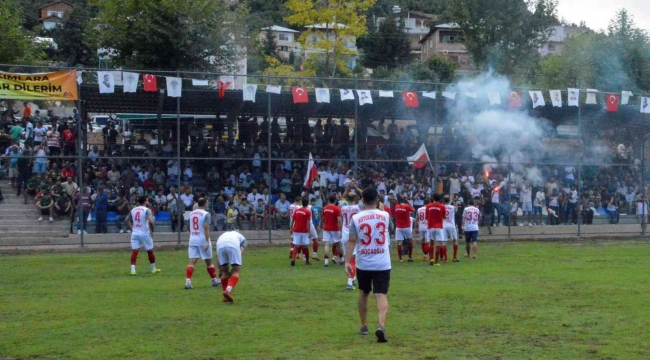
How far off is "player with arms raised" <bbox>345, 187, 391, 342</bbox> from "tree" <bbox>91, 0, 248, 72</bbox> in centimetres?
3031

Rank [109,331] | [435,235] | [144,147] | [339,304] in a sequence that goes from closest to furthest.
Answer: [109,331] < [339,304] < [435,235] < [144,147]

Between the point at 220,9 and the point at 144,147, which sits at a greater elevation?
the point at 220,9

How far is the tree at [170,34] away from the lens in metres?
38.9

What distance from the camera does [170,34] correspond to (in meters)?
38.8

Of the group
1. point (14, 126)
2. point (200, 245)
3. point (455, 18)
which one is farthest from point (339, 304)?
point (455, 18)

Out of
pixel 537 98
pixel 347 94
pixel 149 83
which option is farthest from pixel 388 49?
pixel 149 83

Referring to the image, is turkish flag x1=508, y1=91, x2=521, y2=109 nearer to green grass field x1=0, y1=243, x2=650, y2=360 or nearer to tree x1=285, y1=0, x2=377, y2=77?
green grass field x1=0, y1=243, x2=650, y2=360

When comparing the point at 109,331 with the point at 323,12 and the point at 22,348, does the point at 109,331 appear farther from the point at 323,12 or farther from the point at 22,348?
the point at 323,12

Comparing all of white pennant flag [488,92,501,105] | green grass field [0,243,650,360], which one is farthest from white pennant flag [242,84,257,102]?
white pennant flag [488,92,501,105]

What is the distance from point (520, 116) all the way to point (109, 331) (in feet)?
86.6

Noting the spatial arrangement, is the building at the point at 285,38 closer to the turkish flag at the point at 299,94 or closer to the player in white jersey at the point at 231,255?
the turkish flag at the point at 299,94

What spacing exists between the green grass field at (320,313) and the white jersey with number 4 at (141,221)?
3.65ft

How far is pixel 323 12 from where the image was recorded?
46188 mm

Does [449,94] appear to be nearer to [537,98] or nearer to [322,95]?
[537,98]
